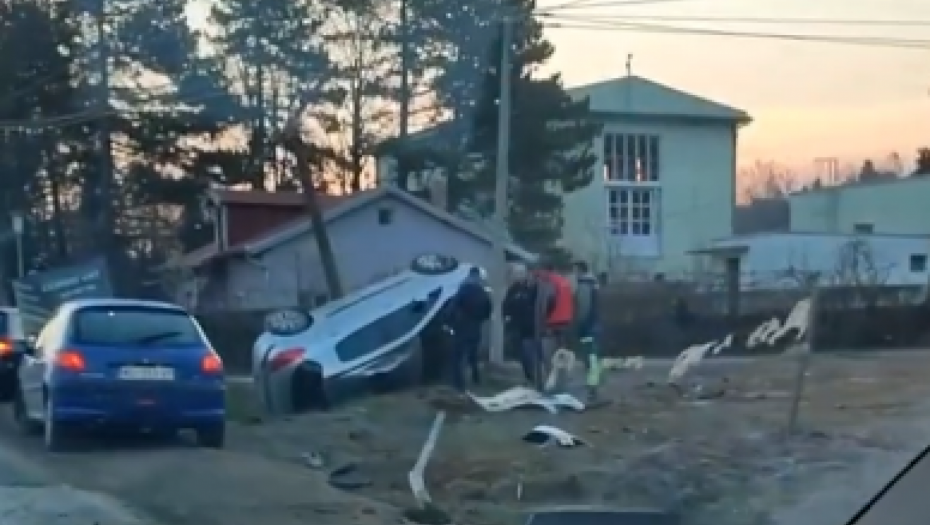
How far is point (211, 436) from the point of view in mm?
10031

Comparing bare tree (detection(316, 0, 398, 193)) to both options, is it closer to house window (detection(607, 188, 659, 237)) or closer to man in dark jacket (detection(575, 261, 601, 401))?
man in dark jacket (detection(575, 261, 601, 401))

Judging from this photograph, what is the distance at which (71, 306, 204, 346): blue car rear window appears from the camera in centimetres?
966

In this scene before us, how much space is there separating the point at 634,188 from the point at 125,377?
702 cm

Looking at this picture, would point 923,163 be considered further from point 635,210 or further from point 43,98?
→ point 43,98

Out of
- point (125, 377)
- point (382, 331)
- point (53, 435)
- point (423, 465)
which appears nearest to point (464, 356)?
point (423, 465)

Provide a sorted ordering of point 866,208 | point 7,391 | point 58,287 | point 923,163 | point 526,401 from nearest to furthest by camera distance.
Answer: point 923,163, point 866,208, point 526,401, point 58,287, point 7,391

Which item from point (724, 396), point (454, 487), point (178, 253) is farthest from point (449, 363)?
point (724, 396)

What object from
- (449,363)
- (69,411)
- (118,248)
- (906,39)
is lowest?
(69,411)

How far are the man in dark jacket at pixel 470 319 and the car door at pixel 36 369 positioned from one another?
4.57 metres

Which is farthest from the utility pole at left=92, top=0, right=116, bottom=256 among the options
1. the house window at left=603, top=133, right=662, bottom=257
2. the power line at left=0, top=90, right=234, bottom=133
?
the house window at left=603, top=133, right=662, bottom=257

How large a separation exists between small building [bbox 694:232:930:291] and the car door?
6639 mm

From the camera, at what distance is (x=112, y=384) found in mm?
11320

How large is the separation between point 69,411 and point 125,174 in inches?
194

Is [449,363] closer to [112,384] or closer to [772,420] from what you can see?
[772,420]
